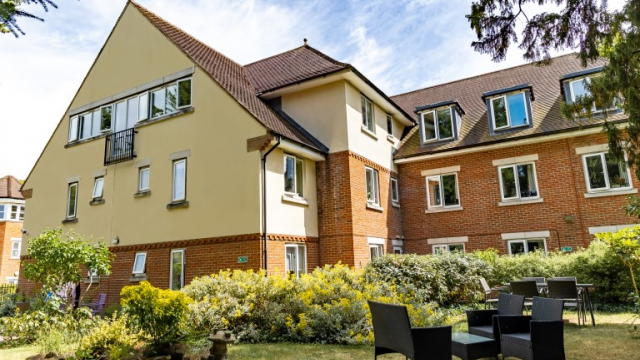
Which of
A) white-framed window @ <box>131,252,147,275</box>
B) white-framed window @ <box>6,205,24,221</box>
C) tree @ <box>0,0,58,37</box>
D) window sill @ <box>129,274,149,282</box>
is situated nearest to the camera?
tree @ <box>0,0,58,37</box>

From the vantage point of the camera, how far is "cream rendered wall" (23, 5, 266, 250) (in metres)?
12.8

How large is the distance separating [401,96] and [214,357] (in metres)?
19.3

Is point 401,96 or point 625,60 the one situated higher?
point 401,96

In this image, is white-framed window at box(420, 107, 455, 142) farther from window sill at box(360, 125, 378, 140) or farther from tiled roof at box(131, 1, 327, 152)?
tiled roof at box(131, 1, 327, 152)

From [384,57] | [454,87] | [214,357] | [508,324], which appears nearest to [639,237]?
[508,324]

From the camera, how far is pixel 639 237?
8227mm

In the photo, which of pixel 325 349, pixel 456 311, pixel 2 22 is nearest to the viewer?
pixel 2 22

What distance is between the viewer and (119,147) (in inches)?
633

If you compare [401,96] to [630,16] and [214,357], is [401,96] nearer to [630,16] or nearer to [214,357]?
[630,16]

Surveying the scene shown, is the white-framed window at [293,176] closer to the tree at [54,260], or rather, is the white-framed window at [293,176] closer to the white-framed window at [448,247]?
the tree at [54,260]

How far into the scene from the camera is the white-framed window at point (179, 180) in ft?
45.8

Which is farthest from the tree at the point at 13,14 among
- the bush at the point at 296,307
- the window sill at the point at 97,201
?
the window sill at the point at 97,201

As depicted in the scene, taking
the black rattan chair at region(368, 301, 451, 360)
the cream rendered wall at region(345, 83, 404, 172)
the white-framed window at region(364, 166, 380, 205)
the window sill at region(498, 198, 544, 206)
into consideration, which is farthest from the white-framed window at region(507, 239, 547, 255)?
the black rattan chair at region(368, 301, 451, 360)

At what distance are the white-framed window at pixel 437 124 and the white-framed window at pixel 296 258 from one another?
27.0 ft
